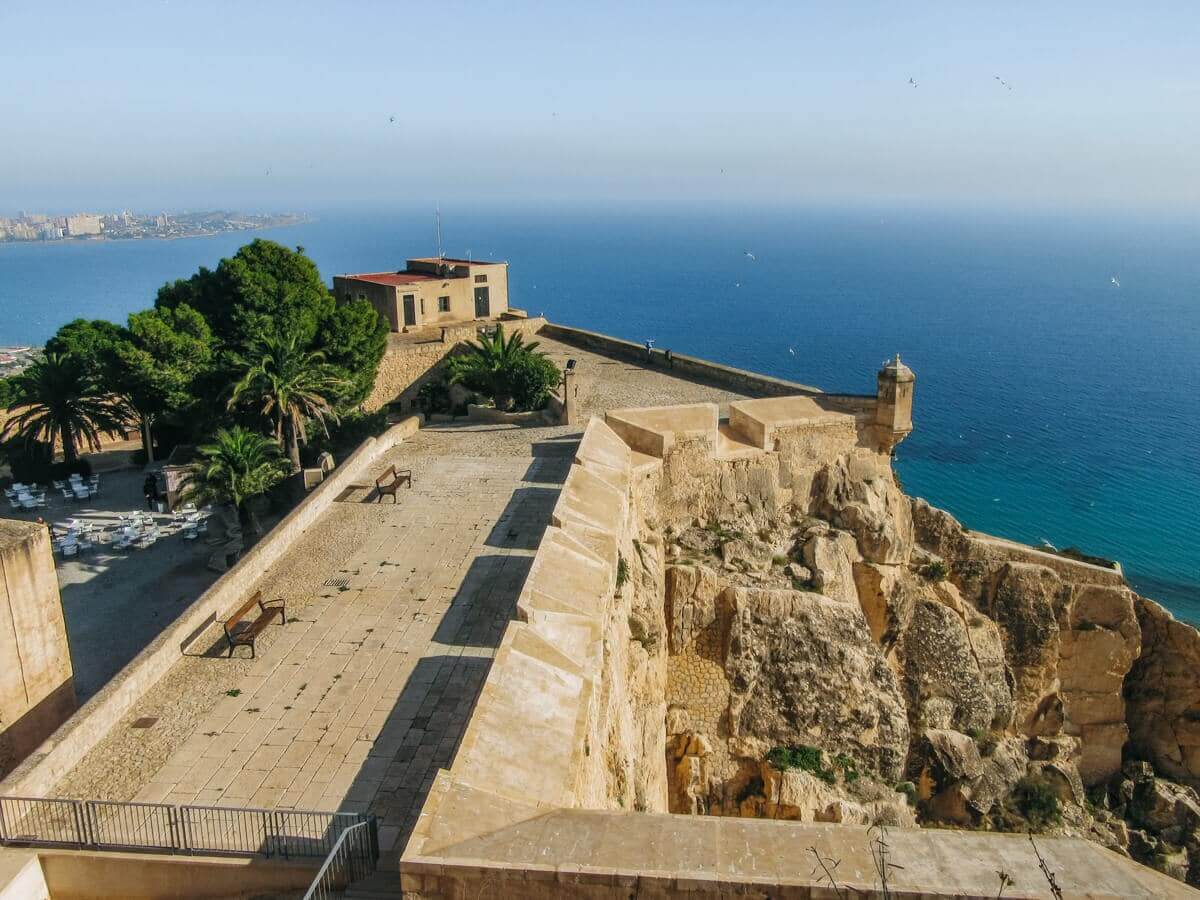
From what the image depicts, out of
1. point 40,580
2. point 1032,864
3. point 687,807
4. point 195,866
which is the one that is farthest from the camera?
point 687,807

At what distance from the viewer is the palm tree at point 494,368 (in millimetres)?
21922

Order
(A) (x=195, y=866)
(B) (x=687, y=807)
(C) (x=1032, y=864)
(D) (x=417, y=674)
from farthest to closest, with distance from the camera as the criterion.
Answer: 1. (B) (x=687, y=807)
2. (D) (x=417, y=674)
3. (A) (x=195, y=866)
4. (C) (x=1032, y=864)

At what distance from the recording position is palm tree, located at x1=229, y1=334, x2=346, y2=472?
66.1 ft

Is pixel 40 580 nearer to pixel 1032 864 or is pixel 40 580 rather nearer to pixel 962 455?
pixel 1032 864

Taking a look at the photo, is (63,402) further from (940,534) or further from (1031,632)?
(1031,632)

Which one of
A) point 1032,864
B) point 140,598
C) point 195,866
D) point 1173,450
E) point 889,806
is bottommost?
point 1173,450

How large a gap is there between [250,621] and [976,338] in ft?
280

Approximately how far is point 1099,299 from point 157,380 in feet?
378

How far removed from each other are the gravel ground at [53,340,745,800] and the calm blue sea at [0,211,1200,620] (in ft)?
70.0

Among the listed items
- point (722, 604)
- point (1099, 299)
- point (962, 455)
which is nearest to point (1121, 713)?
point (722, 604)

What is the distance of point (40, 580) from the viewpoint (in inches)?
367

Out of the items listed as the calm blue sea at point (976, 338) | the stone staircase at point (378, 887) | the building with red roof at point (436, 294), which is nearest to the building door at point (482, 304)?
the building with red roof at point (436, 294)

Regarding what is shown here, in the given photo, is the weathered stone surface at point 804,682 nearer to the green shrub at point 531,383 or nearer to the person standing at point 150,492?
the green shrub at point 531,383

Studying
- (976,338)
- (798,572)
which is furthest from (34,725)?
(976,338)
